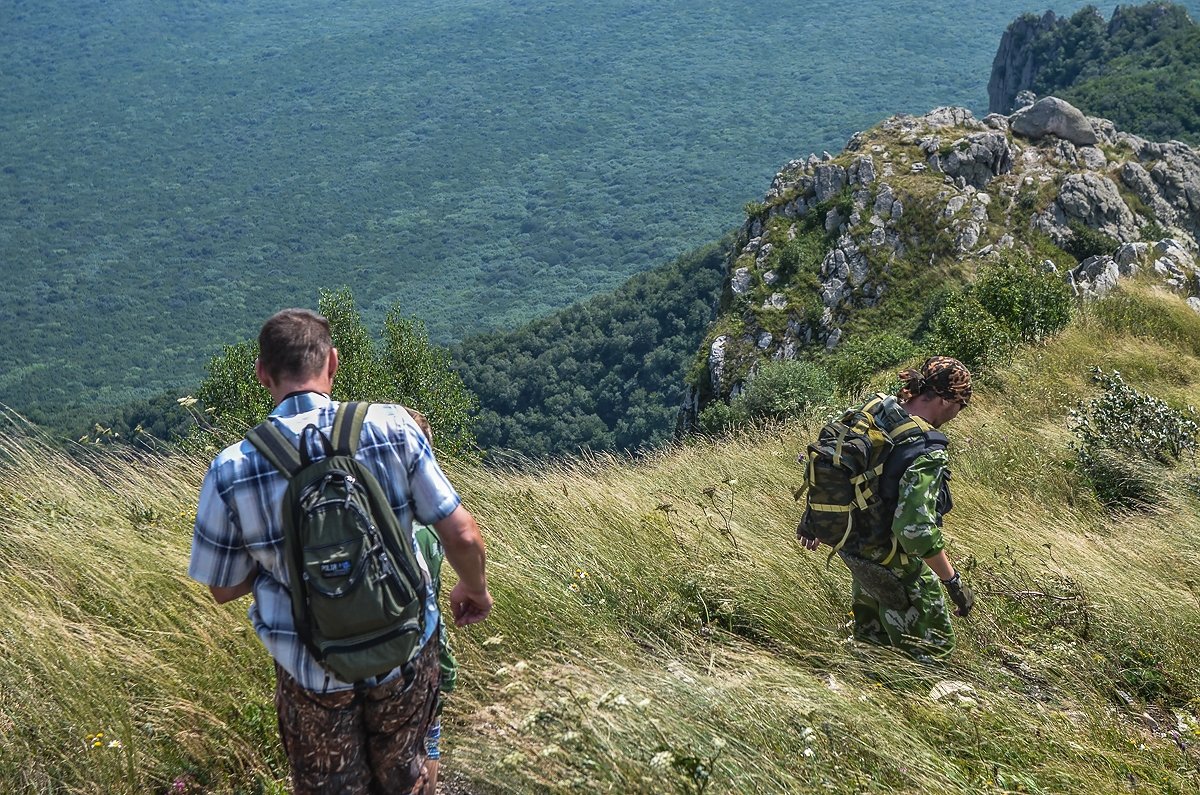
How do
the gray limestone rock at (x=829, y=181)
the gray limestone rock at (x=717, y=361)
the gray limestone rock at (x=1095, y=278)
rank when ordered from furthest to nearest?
1. the gray limestone rock at (x=829, y=181)
2. the gray limestone rock at (x=717, y=361)
3. the gray limestone rock at (x=1095, y=278)

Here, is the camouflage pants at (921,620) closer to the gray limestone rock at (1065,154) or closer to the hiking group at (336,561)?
the hiking group at (336,561)

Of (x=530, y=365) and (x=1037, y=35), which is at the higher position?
(x=1037, y=35)

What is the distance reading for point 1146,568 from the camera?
459cm

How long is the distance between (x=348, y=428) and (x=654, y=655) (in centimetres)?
183

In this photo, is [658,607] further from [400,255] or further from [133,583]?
[400,255]

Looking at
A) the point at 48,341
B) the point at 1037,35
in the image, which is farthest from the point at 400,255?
the point at 1037,35

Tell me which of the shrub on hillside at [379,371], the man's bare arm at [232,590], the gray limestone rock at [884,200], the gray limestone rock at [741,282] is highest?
the man's bare arm at [232,590]

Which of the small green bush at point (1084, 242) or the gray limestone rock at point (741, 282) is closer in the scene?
the small green bush at point (1084, 242)

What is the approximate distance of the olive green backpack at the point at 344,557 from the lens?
7.74 feet

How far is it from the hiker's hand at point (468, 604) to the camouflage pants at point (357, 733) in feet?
0.57

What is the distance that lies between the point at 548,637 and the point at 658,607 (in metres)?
0.49

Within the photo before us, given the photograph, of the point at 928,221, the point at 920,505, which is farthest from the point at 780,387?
the point at 920,505

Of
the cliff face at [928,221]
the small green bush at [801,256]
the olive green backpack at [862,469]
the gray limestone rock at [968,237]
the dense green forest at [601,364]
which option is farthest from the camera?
the dense green forest at [601,364]

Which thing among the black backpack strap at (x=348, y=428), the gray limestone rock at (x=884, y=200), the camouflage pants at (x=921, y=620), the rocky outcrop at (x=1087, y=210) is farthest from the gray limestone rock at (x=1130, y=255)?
the black backpack strap at (x=348, y=428)
